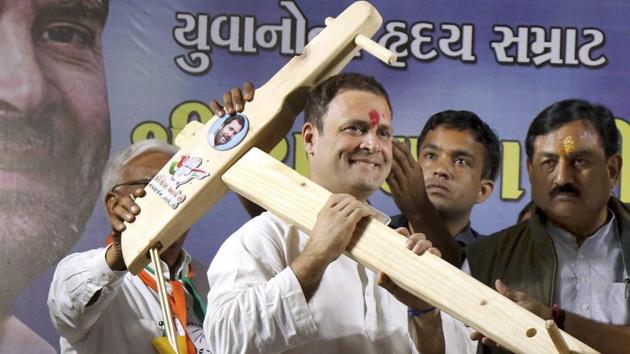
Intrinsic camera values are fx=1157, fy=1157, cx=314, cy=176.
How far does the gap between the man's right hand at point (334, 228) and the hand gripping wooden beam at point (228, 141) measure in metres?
0.22

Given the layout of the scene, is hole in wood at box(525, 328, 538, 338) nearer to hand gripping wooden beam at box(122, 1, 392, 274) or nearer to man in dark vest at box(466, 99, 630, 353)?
hand gripping wooden beam at box(122, 1, 392, 274)

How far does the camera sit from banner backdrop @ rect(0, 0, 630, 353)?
347 cm

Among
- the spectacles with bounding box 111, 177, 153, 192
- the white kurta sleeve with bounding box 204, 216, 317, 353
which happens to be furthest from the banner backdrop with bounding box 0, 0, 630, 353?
the white kurta sleeve with bounding box 204, 216, 317, 353

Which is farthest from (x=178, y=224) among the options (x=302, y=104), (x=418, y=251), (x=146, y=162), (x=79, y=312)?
(x=146, y=162)

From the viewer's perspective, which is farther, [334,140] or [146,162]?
[146,162]

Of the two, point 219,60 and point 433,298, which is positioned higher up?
point 219,60

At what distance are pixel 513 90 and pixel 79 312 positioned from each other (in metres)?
1.45

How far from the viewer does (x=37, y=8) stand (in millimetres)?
3545

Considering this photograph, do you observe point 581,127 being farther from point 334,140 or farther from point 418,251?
point 418,251

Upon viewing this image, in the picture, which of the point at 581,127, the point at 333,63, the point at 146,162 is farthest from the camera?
the point at 146,162

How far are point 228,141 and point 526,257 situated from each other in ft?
3.19

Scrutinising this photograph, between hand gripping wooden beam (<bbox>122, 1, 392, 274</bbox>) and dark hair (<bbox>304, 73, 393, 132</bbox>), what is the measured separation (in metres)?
0.12

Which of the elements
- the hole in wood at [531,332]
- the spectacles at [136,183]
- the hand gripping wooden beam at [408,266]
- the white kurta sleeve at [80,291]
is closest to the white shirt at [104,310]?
the white kurta sleeve at [80,291]

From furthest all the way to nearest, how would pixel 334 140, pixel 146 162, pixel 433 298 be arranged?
pixel 146 162 → pixel 334 140 → pixel 433 298
